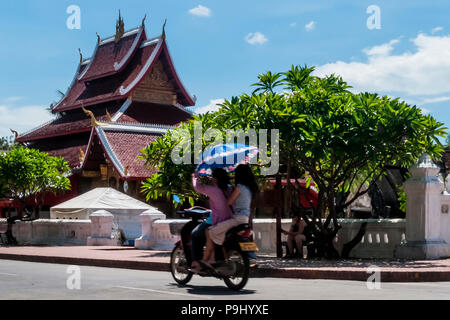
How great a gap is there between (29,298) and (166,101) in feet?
120

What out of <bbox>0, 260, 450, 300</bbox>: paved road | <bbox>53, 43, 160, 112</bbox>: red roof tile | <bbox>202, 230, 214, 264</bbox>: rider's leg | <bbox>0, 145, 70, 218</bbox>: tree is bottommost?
<bbox>0, 260, 450, 300</bbox>: paved road

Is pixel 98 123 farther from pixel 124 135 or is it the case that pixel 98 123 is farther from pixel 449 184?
pixel 449 184

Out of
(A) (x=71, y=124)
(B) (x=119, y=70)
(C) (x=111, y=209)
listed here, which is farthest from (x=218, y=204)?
(B) (x=119, y=70)

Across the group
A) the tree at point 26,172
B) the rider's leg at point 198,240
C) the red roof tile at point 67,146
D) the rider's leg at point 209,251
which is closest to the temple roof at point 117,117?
the red roof tile at point 67,146

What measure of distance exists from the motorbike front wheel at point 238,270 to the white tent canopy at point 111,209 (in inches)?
673

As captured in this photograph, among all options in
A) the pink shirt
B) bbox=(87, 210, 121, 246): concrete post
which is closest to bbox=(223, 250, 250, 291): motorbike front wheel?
the pink shirt

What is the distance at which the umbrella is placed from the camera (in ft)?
35.6

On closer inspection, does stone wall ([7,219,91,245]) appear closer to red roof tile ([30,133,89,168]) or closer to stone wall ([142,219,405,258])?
stone wall ([142,219,405,258])

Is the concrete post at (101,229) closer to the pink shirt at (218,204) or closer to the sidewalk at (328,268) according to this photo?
the sidewalk at (328,268)

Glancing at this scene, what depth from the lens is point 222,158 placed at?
10.9 m

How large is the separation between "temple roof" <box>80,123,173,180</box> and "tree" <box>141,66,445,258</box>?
1799 centimetres

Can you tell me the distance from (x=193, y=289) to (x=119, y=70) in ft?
116

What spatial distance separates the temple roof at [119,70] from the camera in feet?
142

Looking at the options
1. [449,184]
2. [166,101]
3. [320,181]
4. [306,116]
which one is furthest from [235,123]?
[166,101]
